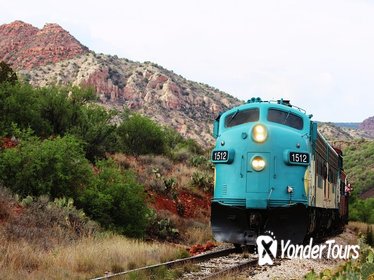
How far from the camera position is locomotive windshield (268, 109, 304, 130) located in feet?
46.8

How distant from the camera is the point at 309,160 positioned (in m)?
13.7

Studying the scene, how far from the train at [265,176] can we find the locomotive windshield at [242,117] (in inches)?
1.1

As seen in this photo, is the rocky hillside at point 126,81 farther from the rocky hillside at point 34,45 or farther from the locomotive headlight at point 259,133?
the locomotive headlight at point 259,133

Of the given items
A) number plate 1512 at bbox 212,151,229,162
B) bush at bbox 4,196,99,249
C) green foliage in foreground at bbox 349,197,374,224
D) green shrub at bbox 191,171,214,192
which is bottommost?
green foliage in foreground at bbox 349,197,374,224

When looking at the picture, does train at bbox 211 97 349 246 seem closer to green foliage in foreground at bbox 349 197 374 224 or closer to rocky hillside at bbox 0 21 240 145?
green foliage in foreground at bbox 349 197 374 224

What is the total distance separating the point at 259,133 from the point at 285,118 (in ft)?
3.78

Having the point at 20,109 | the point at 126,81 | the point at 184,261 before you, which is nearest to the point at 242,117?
the point at 184,261

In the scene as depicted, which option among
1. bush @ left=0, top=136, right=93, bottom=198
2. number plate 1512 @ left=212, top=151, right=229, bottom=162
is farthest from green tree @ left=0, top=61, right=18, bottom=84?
number plate 1512 @ left=212, top=151, right=229, bottom=162

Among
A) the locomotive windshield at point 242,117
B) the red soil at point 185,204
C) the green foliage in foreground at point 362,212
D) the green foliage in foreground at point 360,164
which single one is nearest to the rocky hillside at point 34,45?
the green foliage in foreground at point 360,164

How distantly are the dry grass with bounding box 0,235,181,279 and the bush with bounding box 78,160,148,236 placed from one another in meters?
3.40

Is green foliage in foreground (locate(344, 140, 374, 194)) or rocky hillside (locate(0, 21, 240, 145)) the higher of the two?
rocky hillside (locate(0, 21, 240, 145))

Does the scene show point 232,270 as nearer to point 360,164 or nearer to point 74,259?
point 74,259

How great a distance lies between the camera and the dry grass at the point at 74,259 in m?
9.65

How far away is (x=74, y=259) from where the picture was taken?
35.6 feet
